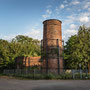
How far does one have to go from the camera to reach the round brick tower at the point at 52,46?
2012cm

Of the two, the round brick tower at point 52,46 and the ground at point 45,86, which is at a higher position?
the round brick tower at point 52,46

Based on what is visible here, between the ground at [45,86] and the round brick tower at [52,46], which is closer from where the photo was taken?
the ground at [45,86]

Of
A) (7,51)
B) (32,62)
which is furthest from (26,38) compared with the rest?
(32,62)

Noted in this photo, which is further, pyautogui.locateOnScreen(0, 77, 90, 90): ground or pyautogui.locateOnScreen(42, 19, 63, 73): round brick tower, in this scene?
pyautogui.locateOnScreen(42, 19, 63, 73): round brick tower

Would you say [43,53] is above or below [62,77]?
above

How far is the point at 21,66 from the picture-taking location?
2739 centimetres

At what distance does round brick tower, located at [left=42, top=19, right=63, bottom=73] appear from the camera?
20125 mm

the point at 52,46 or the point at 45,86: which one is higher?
the point at 52,46

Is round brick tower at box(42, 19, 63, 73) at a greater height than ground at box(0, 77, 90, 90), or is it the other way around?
round brick tower at box(42, 19, 63, 73)

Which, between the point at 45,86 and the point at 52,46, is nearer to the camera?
the point at 45,86

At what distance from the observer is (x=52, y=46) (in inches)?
814

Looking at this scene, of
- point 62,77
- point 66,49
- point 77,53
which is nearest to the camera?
point 62,77

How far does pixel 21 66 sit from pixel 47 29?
11405mm

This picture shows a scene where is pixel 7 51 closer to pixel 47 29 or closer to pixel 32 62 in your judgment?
pixel 32 62
